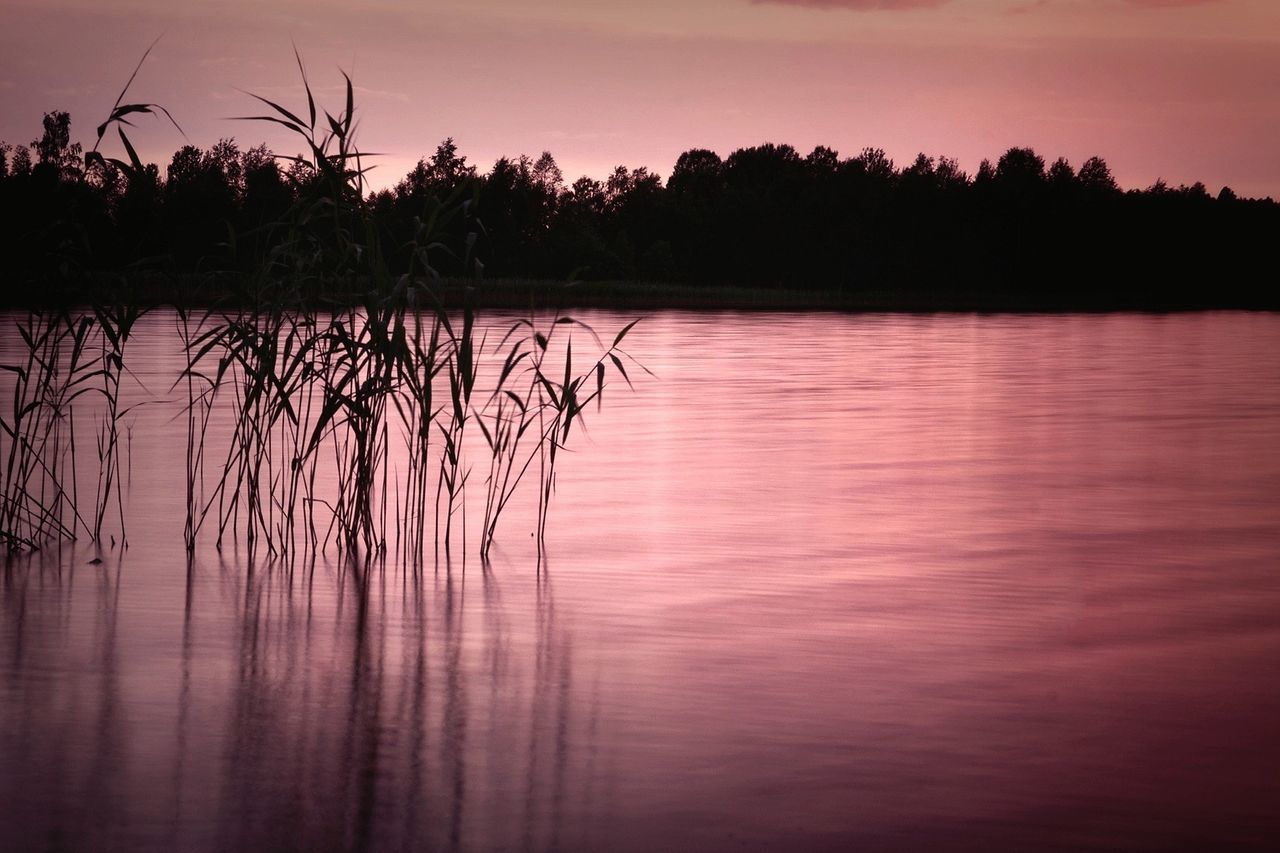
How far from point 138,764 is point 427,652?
1799 mm

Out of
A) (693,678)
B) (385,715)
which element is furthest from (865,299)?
(385,715)

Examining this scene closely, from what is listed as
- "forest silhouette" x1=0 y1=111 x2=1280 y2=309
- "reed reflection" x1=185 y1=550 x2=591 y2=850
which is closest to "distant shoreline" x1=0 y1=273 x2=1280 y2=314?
"forest silhouette" x1=0 y1=111 x2=1280 y2=309

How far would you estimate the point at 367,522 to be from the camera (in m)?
7.86

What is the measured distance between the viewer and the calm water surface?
4.18m

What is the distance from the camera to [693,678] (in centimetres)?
570

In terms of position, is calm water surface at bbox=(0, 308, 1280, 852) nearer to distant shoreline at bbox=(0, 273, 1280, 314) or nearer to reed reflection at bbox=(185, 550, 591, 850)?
reed reflection at bbox=(185, 550, 591, 850)

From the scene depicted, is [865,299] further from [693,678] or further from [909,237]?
[693,678]

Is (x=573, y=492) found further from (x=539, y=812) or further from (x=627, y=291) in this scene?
(x=627, y=291)

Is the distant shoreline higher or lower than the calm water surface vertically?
higher

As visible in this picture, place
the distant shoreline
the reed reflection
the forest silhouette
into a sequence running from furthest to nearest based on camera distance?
1. the forest silhouette
2. the distant shoreline
3. the reed reflection

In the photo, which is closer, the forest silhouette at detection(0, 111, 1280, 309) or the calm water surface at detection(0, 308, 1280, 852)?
the calm water surface at detection(0, 308, 1280, 852)

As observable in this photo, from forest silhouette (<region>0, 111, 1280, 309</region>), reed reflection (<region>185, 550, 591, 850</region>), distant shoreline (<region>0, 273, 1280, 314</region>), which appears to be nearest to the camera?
reed reflection (<region>185, 550, 591, 850</region>)

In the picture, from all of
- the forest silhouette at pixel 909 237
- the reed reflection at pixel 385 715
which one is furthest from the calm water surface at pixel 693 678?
the forest silhouette at pixel 909 237

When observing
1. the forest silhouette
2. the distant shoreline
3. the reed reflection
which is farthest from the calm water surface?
the forest silhouette
